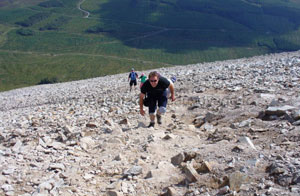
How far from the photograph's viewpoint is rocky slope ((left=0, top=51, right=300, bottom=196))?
238 inches

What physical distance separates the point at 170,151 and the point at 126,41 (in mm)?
157965

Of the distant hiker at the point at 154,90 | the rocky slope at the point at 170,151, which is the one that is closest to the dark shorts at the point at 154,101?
the distant hiker at the point at 154,90

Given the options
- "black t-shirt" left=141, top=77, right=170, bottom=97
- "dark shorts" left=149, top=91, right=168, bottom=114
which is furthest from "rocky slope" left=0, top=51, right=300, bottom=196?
"black t-shirt" left=141, top=77, right=170, bottom=97

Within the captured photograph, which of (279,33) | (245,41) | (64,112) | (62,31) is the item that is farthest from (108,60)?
(64,112)

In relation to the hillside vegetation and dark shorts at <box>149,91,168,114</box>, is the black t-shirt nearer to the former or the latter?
dark shorts at <box>149,91,168,114</box>

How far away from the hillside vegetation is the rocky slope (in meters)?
98.8

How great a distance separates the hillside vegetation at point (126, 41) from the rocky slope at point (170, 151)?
9877 centimetres

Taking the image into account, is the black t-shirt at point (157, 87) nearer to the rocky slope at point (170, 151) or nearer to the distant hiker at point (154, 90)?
the distant hiker at point (154, 90)

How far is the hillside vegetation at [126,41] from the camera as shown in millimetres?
127062

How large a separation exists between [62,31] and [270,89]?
17875cm

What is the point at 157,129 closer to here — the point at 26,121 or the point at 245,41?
the point at 26,121

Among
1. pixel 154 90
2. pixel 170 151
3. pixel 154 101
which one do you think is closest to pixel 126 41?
pixel 154 101

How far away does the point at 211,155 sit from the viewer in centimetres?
715

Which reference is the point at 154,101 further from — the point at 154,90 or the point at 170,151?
the point at 170,151
